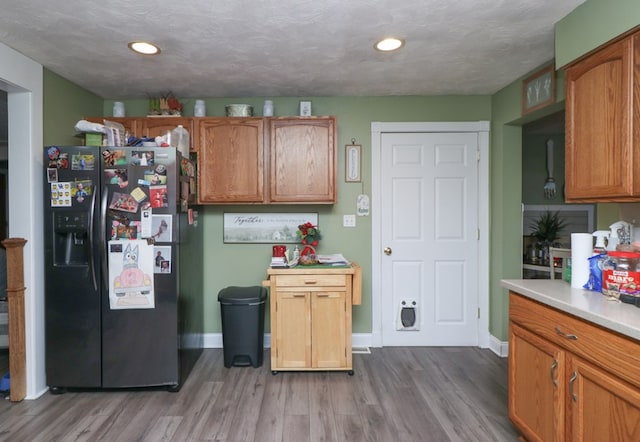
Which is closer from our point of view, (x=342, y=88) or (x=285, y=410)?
(x=285, y=410)

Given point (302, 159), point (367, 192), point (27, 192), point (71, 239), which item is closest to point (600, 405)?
point (367, 192)

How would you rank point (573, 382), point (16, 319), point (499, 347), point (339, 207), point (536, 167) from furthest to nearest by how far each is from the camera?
point (536, 167), point (339, 207), point (499, 347), point (16, 319), point (573, 382)

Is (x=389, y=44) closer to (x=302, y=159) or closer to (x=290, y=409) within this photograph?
(x=302, y=159)

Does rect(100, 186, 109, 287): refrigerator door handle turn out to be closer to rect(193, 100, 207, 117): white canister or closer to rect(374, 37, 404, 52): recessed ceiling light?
rect(193, 100, 207, 117): white canister

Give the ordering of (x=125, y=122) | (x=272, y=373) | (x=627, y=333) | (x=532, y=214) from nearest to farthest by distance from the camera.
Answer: (x=627, y=333)
(x=272, y=373)
(x=125, y=122)
(x=532, y=214)

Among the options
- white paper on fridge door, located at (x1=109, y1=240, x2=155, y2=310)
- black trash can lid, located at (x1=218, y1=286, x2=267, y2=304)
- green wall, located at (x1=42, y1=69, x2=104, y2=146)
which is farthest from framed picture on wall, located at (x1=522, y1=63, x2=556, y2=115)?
green wall, located at (x1=42, y1=69, x2=104, y2=146)

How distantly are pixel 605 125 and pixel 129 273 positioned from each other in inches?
117

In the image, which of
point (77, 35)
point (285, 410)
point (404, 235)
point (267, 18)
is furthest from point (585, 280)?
point (77, 35)

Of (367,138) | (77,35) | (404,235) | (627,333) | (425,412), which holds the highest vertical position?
(77,35)

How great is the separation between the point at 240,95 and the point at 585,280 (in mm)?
3002

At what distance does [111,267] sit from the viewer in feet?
7.97

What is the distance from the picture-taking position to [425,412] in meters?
2.29

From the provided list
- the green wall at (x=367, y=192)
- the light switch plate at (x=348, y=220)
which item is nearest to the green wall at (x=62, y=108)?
the green wall at (x=367, y=192)

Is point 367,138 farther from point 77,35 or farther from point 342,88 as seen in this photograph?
point 77,35
